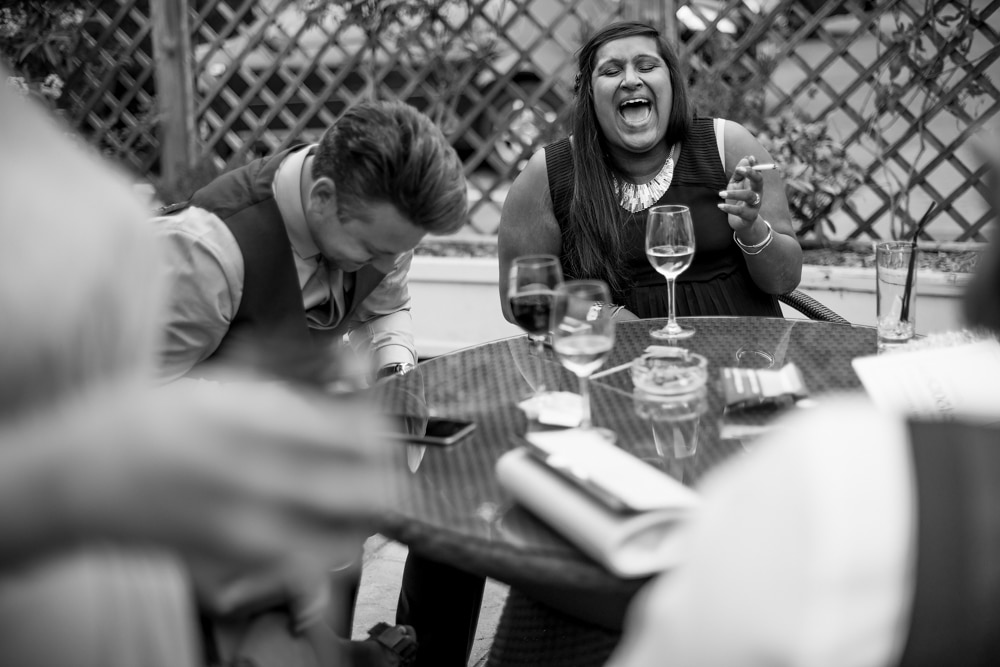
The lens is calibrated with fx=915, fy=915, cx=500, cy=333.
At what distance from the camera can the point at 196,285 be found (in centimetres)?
152

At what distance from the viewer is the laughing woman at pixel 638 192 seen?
2.21m

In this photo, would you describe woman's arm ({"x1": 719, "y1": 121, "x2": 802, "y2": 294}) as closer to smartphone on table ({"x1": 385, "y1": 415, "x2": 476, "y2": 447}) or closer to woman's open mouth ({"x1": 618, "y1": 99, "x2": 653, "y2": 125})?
woman's open mouth ({"x1": 618, "y1": 99, "x2": 653, "y2": 125})

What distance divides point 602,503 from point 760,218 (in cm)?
130

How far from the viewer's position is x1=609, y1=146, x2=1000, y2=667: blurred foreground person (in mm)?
495

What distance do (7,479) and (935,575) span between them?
0.55 m

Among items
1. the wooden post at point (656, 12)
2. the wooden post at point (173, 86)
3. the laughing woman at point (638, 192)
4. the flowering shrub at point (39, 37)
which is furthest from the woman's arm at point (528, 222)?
the flowering shrub at point (39, 37)

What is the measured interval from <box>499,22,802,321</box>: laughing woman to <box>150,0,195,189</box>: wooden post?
265 centimetres

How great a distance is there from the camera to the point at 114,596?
75 centimetres

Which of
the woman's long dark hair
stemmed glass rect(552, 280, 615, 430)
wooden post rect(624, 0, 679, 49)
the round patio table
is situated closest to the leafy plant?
wooden post rect(624, 0, 679, 49)

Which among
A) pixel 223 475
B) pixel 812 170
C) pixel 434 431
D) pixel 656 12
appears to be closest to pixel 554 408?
pixel 434 431

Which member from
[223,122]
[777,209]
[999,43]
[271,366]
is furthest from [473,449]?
[223,122]

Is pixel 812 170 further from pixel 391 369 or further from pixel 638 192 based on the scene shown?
pixel 391 369

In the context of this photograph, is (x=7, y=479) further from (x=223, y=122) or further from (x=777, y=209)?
(x=223, y=122)

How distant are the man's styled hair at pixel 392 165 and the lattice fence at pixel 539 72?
7.31 feet
